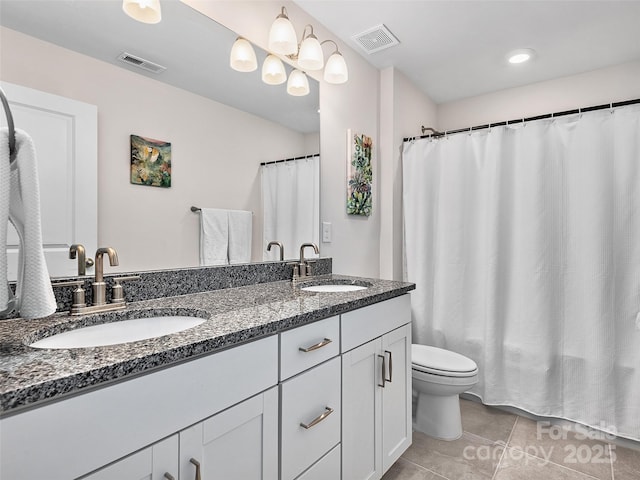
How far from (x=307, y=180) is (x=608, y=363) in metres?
1.96

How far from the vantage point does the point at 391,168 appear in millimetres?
2502

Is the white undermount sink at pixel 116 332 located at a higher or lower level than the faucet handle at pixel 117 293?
lower

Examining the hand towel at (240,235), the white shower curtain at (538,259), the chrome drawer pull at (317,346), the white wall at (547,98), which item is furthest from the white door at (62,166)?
the white wall at (547,98)

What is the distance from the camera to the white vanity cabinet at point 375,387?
1.28 meters

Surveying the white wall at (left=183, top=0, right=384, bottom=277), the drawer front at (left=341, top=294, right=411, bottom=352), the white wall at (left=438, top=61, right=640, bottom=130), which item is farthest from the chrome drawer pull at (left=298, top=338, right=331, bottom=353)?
the white wall at (left=438, top=61, right=640, bottom=130)

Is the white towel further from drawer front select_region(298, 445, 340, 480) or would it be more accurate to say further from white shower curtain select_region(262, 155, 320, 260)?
white shower curtain select_region(262, 155, 320, 260)

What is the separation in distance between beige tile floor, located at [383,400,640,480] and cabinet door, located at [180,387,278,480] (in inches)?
39.2

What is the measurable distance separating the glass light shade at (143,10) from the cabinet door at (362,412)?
142cm

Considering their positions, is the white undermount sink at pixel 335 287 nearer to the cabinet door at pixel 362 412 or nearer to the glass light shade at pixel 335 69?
the cabinet door at pixel 362 412

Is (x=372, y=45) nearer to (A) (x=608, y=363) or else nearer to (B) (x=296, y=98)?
(B) (x=296, y=98)

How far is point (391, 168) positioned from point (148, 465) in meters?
2.23

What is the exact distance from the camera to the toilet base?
195cm

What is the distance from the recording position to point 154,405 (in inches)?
27.6

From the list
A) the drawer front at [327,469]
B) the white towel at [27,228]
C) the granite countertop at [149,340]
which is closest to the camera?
the granite countertop at [149,340]
